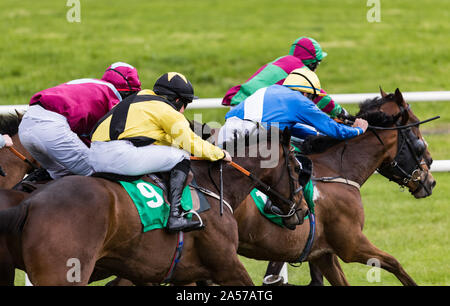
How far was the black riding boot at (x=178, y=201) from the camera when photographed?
481cm

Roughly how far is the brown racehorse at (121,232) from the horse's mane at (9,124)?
6.72 ft

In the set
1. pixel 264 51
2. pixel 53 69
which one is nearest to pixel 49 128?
pixel 53 69

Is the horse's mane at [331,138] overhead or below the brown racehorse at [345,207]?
overhead

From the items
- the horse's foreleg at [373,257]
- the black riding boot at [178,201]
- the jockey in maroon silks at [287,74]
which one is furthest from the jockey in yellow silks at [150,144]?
the jockey in maroon silks at [287,74]

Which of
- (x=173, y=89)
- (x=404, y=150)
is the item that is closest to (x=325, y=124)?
(x=404, y=150)

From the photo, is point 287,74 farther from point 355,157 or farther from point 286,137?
point 286,137

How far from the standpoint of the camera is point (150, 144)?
499cm

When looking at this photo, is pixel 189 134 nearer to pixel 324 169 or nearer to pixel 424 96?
pixel 324 169

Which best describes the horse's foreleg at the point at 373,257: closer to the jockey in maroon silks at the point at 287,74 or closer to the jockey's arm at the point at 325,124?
the jockey's arm at the point at 325,124

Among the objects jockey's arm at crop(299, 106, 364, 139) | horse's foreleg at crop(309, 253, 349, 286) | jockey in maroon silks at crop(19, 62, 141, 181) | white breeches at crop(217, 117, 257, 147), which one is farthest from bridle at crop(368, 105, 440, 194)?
jockey in maroon silks at crop(19, 62, 141, 181)

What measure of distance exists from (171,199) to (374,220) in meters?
4.57

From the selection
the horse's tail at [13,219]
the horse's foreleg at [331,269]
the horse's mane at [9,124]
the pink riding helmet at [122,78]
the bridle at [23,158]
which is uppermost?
the pink riding helmet at [122,78]

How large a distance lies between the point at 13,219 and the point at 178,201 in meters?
1.06
